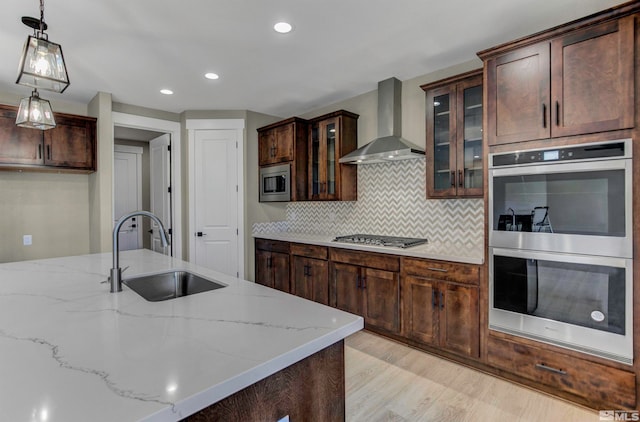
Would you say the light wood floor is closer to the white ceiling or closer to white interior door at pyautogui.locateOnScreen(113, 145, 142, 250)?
the white ceiling

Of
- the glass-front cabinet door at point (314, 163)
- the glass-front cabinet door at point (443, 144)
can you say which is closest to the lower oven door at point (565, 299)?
the glass-front cabinet door at point (443, 144)

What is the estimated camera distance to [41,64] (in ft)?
4.82

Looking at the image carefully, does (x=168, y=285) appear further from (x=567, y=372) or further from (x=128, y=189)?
(x=128, y=189)

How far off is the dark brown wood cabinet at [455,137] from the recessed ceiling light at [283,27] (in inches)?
53.0

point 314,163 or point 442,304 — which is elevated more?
point 314,163

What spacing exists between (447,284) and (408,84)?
2074 mm

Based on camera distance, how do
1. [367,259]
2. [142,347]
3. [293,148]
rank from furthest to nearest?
1. [293,148]
2. [367,259]
3. [142,347]

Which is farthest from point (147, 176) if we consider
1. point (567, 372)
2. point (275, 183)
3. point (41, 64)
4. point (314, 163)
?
point (567, 372)

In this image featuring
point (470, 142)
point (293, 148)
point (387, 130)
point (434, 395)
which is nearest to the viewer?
point (434, 395)

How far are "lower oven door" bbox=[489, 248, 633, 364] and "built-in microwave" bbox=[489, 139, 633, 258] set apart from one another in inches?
3.4

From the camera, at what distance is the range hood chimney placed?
10.5 ft

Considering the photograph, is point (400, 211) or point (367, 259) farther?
point (400, 211)

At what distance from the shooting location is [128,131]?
5.20 m

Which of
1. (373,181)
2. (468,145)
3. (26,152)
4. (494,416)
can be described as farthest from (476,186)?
(26,152)
